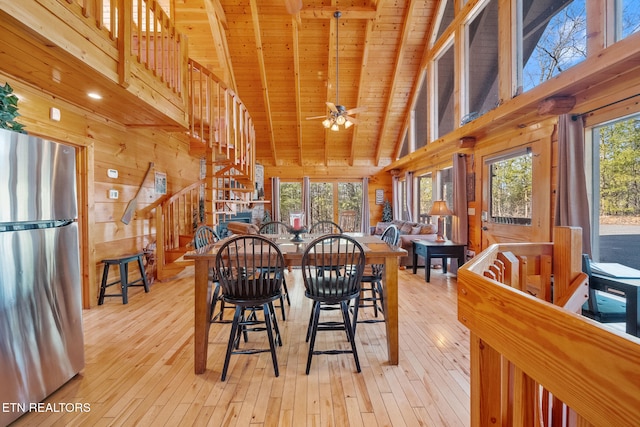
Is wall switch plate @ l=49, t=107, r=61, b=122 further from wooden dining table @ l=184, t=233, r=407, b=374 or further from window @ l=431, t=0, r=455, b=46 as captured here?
window @ l=431, t=0, r=455, b=46

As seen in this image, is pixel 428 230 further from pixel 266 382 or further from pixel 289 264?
pixel 266 382

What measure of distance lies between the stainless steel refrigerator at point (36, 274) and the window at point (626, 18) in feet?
14.6

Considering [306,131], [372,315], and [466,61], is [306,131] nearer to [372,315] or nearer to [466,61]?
[466,61]

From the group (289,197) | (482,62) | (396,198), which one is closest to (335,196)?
(289,197)

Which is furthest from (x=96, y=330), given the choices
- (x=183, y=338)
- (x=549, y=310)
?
(x=549, y=310)

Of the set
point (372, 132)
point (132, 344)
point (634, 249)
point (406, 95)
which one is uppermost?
point (406, 95)

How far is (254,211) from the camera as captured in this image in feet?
26.7

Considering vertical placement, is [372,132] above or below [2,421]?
above

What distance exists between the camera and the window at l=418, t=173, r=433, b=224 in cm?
680

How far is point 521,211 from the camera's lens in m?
3.86

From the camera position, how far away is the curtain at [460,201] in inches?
191

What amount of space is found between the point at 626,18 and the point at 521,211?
7.13 ft

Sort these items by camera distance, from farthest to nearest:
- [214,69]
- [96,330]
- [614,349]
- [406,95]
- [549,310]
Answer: [406,95] < [214,69] < [96,330] < [549,310] < [614,349]

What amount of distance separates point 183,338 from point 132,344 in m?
0.42
